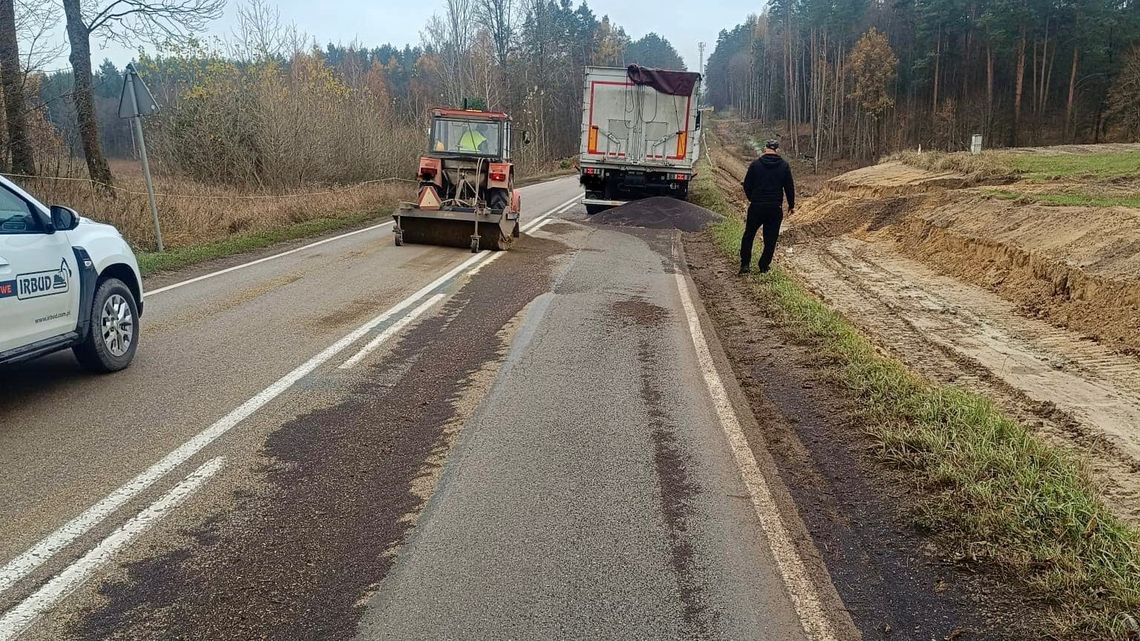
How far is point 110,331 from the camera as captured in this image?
608cm

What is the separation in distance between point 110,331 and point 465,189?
9523 millimetres

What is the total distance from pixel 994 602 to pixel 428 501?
2.73 m

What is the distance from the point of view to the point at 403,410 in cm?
546

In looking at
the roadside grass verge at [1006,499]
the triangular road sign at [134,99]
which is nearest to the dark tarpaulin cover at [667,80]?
the triangular road sign at [134,99]

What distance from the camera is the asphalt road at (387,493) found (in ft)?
10.4

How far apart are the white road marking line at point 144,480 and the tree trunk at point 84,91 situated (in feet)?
43.6

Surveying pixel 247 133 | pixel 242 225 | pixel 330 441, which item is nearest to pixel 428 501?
pixel 330 441

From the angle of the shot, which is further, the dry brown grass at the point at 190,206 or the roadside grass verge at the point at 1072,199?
the dry brown grass at the point at 190,206

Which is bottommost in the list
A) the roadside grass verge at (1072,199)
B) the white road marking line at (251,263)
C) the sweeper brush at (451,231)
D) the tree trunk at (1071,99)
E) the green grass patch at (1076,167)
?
the white road marking line at (251,263)

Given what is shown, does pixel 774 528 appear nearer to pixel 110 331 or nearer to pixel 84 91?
pixel 110 331

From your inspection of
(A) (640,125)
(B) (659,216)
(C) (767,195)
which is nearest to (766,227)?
(C) (767,195)

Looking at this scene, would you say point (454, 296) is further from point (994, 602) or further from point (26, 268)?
point (994, 602)

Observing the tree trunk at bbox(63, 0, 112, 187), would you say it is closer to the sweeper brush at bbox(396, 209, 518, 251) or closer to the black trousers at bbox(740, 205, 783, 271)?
the sweeper brush at bbox(396, 209, 518, 251)

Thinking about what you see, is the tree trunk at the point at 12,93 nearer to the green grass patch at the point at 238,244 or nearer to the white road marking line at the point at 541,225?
the green grass patch at the point at 238,244
